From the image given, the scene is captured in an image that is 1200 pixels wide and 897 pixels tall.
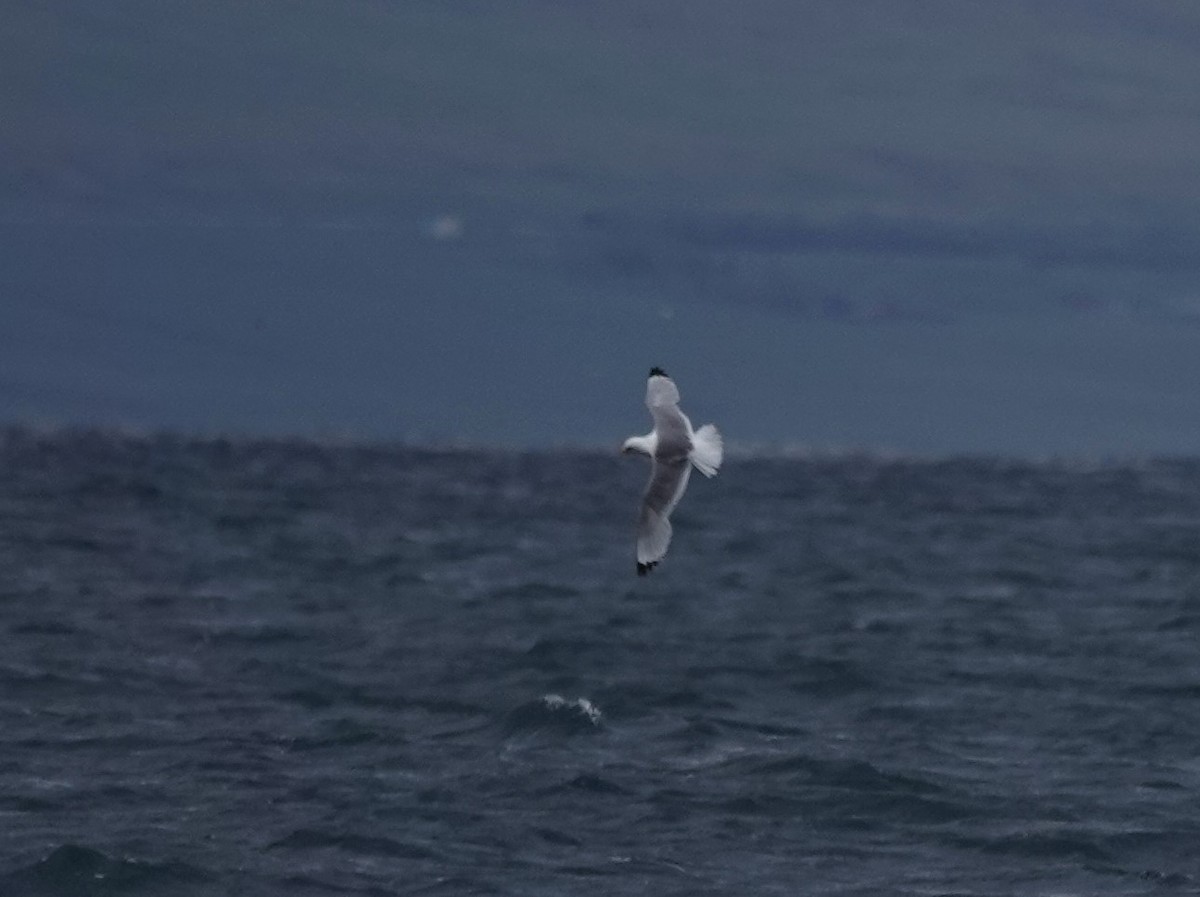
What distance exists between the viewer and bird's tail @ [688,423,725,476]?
52.9 ft

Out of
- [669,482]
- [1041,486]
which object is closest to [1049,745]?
[669,482]

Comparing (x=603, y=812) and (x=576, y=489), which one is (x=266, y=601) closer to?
(x=603, y=812)

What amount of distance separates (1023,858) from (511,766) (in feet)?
18.1

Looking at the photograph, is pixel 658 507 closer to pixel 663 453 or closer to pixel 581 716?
pixel 663 453

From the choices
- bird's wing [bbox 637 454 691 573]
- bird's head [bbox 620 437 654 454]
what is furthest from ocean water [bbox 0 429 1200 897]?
bird's head [bbox 620 437 654 454]

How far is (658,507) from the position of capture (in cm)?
1670

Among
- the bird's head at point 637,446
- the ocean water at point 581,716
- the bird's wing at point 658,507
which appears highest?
the bird's head at point 637,446

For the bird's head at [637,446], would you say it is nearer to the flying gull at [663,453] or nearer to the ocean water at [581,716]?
the flying gull at [663,453]

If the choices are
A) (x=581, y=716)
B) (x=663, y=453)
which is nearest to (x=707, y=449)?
(x=663, y=453)

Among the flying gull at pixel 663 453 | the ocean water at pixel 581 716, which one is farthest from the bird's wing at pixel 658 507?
the ocean water at pixel 581 716

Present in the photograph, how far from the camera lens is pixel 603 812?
2081 cm

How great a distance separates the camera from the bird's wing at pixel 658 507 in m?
16.5

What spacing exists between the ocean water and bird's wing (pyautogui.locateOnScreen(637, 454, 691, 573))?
345 cm

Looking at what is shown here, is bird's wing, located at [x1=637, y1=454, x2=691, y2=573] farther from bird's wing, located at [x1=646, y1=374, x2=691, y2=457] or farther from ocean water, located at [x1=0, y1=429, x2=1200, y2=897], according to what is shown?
ocean water, located at [x1=0, y1=429, x2=1200, y2=897]
